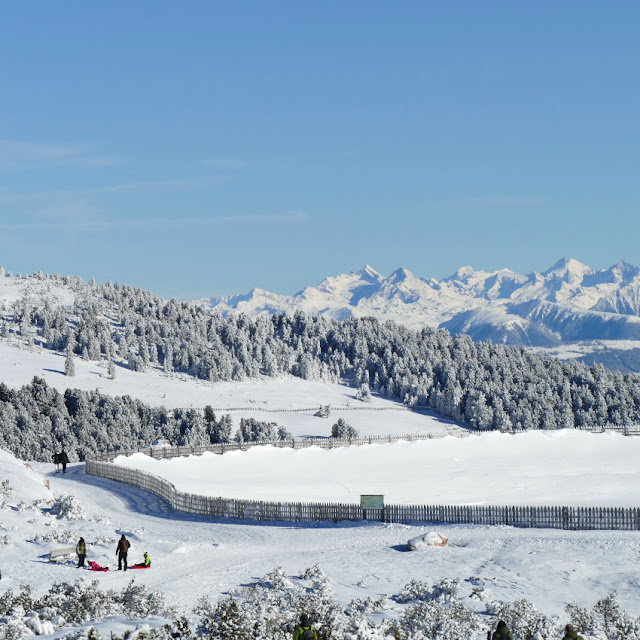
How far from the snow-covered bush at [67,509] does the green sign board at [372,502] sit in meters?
14.0

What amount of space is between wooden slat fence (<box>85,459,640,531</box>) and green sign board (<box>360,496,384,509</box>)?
26 cm

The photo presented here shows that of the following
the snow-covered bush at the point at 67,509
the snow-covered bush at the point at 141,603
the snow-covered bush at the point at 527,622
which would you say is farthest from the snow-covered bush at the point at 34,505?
the snow-covered bush at the point at 527,622

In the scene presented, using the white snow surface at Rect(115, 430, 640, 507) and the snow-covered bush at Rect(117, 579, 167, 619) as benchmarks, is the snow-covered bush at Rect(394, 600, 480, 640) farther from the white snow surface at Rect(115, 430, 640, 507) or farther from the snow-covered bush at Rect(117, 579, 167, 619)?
the white snow surface at Rect(115, 430, 640, 507)

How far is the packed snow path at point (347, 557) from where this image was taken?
97.4 ft

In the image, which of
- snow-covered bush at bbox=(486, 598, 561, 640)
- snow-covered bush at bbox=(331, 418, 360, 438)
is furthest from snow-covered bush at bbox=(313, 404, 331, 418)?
snow-covered bush at bbox=(486, 598, 561, 640)

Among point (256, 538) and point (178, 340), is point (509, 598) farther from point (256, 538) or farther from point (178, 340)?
point (178, 340)

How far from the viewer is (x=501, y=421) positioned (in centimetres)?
16250

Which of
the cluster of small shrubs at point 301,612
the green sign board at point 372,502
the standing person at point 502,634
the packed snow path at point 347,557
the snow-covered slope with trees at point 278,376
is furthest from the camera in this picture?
the snow-covered slope with trees at point 278,376

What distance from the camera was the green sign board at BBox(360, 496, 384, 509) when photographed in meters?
44.1

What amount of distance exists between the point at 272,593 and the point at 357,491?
3415 centimetres

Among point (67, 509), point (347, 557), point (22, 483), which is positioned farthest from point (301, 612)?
point (22, 483)

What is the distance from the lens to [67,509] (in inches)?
1757

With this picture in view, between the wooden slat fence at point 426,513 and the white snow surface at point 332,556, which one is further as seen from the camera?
the wooden slat fence at point 426,513

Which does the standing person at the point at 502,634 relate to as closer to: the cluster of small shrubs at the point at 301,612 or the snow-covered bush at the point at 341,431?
the cluster of small shrubs at the point at 301,612
